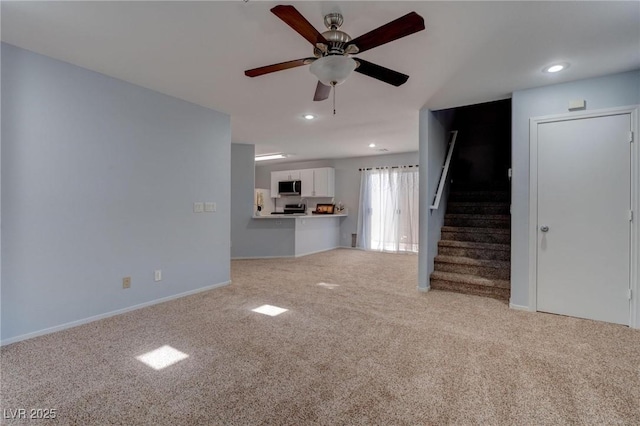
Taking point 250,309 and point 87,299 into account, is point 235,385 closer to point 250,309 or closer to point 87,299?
point 250,309

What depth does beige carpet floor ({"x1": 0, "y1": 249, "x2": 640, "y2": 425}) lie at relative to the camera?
1.62 metres

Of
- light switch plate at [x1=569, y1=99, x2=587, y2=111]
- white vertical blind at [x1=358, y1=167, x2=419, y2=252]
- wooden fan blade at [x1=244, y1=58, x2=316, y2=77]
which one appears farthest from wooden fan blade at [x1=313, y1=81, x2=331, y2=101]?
white vertical blind at [x1=358, y1=167, x2=419, y2=252]

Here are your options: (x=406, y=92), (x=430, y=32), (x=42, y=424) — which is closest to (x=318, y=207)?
(x=406, y=92)

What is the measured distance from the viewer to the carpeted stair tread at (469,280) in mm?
3592

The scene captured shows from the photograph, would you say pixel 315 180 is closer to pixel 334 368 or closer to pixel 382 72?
pixel 382 72

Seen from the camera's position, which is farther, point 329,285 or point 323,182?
point 323,182

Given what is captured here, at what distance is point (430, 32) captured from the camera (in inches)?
83.9

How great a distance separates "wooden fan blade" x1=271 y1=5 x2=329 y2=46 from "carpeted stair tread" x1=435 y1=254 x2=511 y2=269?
330 cm

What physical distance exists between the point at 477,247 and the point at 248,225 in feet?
13.8

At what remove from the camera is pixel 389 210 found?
23.3 feet

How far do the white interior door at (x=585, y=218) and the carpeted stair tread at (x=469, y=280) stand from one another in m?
0.47

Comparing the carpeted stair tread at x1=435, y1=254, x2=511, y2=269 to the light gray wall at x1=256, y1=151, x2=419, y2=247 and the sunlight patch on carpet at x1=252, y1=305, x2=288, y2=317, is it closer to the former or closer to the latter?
the sunlight patch on carpet at x1=252, y1=305, x2=288, y2=317

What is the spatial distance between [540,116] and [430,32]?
5.95ft

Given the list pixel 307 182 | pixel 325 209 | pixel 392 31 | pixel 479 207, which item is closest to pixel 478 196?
pixel 479 207
